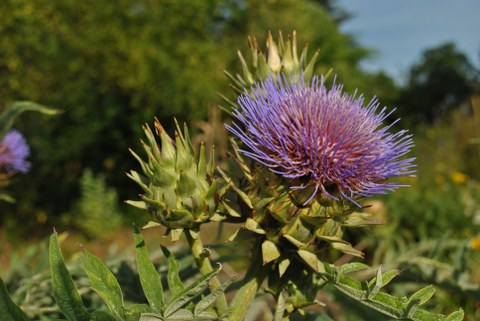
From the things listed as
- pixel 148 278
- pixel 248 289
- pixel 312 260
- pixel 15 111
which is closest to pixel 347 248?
pixel 312 260

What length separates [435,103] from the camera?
13172 mm

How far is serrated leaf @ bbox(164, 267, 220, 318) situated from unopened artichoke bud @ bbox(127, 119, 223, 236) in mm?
104

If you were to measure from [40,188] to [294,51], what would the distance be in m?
5.16

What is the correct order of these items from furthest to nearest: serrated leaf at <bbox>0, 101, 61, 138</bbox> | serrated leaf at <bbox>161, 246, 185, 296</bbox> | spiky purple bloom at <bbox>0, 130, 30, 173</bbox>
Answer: spiky purple bloom at <bbox>0, 130, 30, 173</bbox>
serrated leaf at <bbox>0, 101, 61, 138</bbox>
serrated leaf at <bbox>161, 246, 185, 296</bbox>

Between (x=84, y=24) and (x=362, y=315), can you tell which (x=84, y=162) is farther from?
(x=362, y=315)

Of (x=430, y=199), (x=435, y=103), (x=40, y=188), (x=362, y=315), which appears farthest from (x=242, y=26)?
(x=362, y=315)

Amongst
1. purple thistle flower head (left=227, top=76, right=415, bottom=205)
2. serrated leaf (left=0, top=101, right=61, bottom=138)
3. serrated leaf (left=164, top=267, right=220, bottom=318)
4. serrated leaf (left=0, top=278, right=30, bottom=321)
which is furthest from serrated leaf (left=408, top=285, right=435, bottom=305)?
serrated leaf (left=0, top=101, right=61, bottom=138)

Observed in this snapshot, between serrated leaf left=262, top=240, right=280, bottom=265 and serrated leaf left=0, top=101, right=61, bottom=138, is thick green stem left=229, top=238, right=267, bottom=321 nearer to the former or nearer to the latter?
serrated leaf left=262, top=240, right=280, bottom=265

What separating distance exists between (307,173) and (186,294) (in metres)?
0.25

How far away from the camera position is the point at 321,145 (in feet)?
2.64

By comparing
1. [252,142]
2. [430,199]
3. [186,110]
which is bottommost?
[186,110]

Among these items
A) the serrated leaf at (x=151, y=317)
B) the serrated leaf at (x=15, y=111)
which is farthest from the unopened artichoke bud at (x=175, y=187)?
the serrated leaf at (x=15, y=111)

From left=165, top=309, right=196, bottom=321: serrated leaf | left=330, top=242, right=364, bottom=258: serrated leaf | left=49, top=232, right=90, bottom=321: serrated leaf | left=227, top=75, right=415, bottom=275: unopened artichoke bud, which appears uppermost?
left=227, top=75, right=415, bottom=275: unopened artichoke bud

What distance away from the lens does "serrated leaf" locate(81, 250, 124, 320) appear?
2.21 feet
